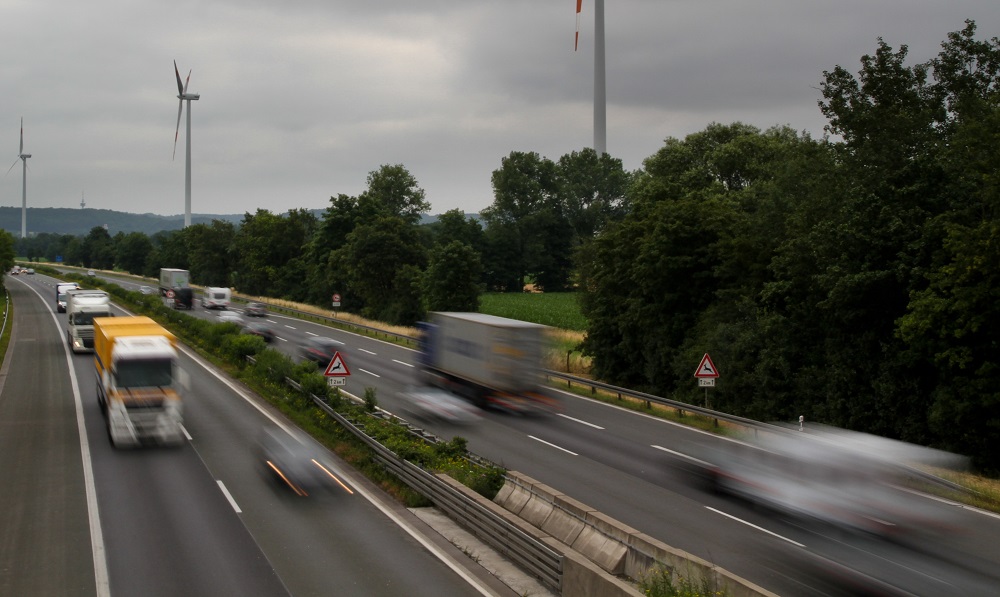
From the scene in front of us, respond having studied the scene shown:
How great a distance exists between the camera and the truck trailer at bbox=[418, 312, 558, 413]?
28.5 m

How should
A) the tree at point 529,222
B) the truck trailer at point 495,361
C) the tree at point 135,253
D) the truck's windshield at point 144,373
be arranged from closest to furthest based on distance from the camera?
1. the truck's windshield at point 144,373
2. the truck trailer at point 495,361
3. the tree at point 529,222
4. the tree at point 135,253

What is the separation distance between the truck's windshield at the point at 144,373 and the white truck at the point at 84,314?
988 inches

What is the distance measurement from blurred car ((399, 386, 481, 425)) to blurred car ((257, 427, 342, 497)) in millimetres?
8421

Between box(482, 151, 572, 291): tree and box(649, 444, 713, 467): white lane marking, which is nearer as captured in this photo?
box(649, 444, 713, 467): white lane marking

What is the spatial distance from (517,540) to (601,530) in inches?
55.9

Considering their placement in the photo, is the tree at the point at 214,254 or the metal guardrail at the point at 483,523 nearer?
the metal guardrail at the point at 483,523

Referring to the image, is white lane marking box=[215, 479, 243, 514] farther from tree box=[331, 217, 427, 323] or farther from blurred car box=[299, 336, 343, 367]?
tree box=[331, 217, 427, 323]

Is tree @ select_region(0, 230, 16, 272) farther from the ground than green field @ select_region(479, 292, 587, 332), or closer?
farther from the ground

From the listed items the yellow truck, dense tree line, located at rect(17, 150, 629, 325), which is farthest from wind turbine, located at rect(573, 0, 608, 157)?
the yellow truck

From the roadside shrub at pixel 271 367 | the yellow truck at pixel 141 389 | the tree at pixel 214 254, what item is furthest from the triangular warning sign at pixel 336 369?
the tree at pixel 214 254

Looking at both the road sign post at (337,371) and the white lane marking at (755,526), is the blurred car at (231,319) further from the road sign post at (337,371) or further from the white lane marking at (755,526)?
the white lane marking at (755,526)

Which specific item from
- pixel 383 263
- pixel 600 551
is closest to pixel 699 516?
pixel 600 551

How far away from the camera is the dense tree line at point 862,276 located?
82.8ft

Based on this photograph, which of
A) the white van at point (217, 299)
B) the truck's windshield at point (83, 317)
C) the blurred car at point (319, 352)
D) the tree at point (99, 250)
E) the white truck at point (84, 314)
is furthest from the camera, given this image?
the tree at point (99, 250)
